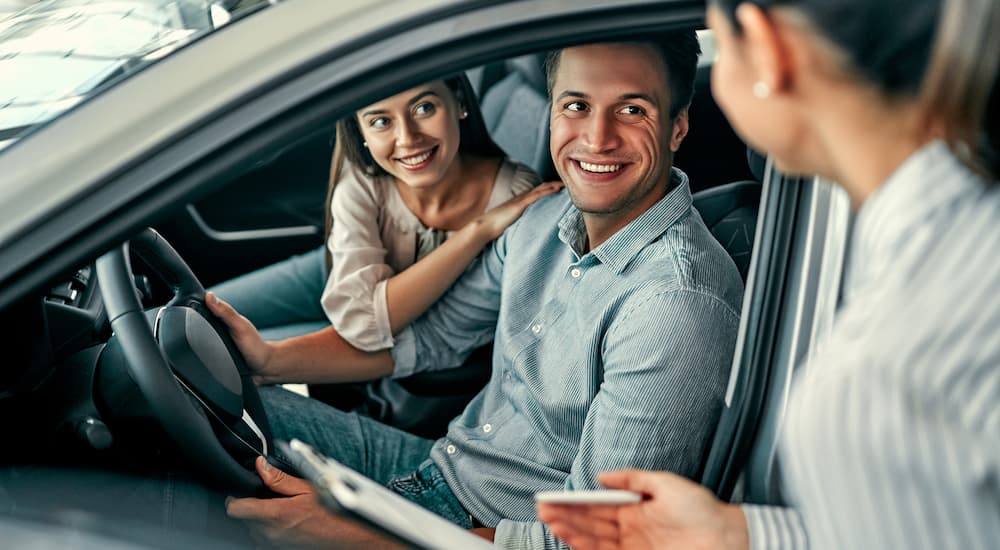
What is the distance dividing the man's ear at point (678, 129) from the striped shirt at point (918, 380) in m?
0.82

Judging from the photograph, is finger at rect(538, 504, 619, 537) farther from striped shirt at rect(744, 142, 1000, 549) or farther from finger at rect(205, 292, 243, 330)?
finger at rect(205, 292, 243, 330)

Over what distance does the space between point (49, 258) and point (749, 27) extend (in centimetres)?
73

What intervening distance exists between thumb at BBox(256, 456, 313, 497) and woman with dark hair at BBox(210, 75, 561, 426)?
0.51m

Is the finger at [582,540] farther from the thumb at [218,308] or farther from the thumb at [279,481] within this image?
the thumb at [218,308]

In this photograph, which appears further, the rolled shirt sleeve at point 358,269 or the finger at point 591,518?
the rolled shirt sleeve at point 358,269

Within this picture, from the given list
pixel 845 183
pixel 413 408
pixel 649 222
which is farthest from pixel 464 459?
pixel 845 183

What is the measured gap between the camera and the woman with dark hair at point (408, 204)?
194cm

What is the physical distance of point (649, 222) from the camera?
4.79ft

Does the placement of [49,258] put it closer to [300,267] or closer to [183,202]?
[183,202]

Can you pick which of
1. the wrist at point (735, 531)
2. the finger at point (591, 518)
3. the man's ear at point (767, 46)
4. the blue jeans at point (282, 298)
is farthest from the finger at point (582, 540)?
the blue jeans at point (282, 298)

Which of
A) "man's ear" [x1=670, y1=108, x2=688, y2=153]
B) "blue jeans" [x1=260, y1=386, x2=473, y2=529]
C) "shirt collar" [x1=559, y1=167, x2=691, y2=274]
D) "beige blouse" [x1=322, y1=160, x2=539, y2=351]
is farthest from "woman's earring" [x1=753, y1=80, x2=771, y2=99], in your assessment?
"beige blouse" [x1=322, y1=160, x2=539, y2=351]

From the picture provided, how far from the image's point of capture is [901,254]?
0.71 metres

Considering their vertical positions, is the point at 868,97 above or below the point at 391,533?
above

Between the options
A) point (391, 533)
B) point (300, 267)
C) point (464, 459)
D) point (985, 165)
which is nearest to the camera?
point (985, 165)
